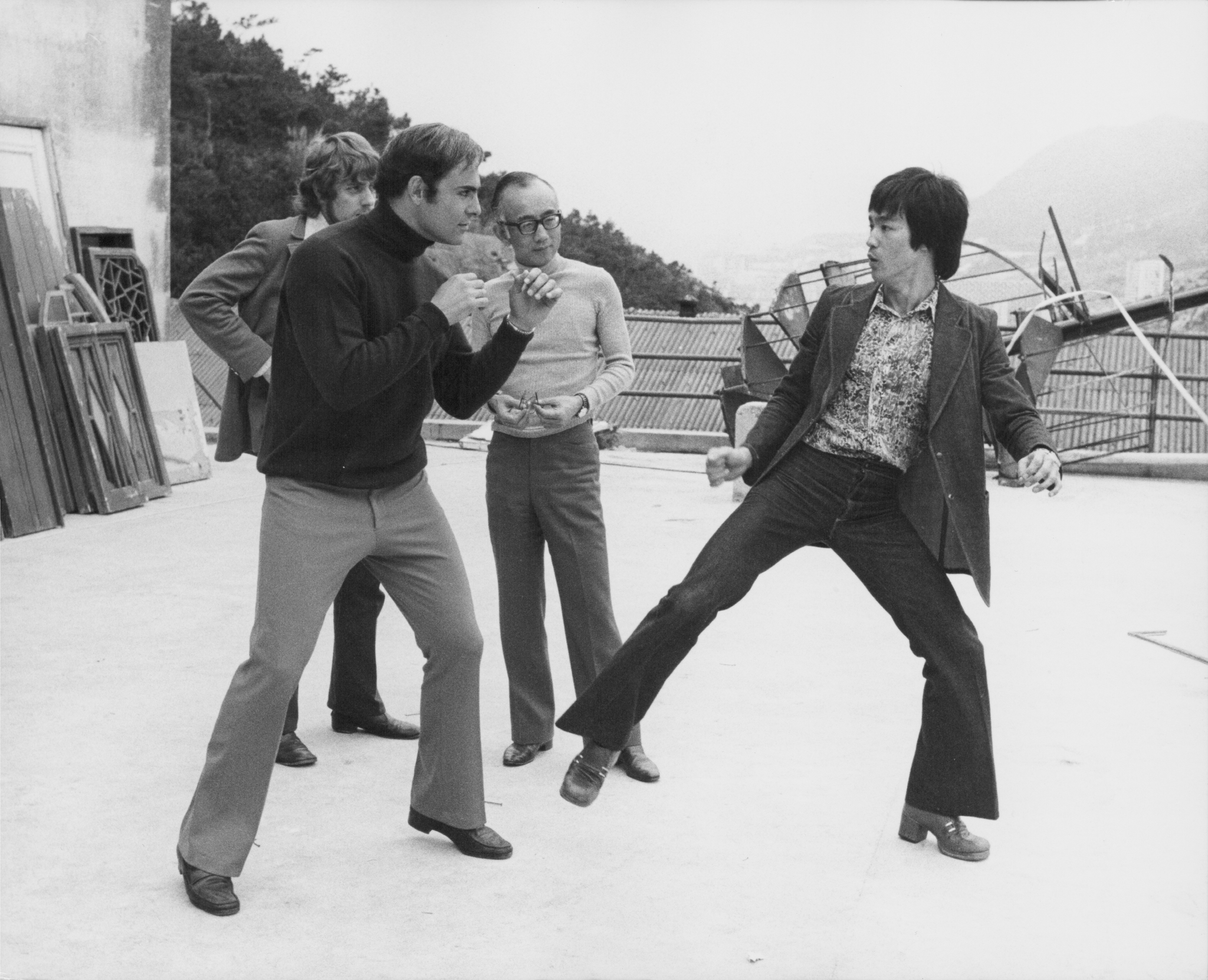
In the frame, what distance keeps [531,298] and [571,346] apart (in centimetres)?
71

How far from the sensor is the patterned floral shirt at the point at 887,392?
3604 mm

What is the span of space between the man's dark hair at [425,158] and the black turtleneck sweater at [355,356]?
0.08m

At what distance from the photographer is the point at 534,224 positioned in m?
4.05

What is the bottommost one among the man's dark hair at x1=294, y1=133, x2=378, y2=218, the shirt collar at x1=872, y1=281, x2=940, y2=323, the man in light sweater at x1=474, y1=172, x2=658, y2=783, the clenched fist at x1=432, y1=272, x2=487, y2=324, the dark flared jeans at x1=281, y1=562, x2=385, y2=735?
the dark flared jeans at x1=281, y1=562, x2=385, y2=735

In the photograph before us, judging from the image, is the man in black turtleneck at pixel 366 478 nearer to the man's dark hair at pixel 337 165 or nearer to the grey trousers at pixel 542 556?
the grey trousers at pixel 542 556

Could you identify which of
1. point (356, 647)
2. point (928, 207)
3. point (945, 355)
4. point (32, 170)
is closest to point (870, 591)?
point (945, 355)

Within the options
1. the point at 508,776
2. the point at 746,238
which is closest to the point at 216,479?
the point at 508,776

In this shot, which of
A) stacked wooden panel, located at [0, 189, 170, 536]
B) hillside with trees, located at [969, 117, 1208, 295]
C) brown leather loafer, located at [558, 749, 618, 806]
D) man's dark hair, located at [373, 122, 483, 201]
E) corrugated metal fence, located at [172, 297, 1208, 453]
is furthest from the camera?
corrugated metal fence, located at [172, 297, 1208, 453]

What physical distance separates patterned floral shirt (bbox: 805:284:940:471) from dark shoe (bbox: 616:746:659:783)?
3.83 feet

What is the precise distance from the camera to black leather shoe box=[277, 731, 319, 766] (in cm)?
426

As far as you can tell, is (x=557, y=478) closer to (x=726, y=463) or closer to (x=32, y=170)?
(x=726, y=463)

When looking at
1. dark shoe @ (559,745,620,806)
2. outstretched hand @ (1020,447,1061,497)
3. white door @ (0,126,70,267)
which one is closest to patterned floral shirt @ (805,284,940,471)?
outstretched hand @ (1020,447,1061,497)

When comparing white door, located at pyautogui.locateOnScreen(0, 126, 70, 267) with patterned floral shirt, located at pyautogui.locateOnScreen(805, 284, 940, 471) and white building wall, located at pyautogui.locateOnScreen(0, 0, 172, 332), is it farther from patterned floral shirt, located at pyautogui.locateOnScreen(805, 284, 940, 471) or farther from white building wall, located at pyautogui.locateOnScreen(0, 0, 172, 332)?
patterned floral shirt, located at pyautogui.locateOnScreen(805, 284, 940, 471)

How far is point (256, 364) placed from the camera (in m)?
4.20
